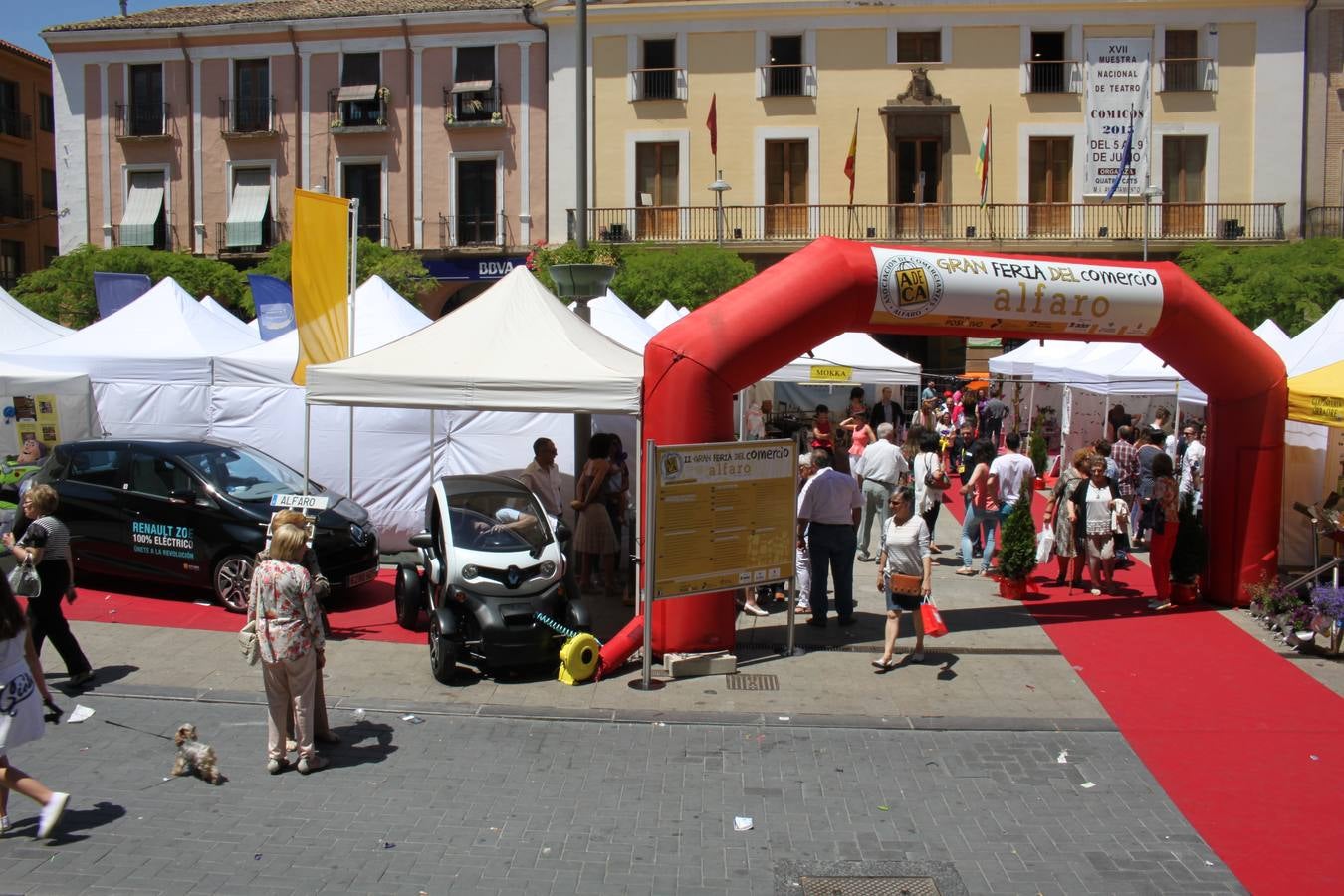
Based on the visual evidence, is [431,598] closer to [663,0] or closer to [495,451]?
[495,451]

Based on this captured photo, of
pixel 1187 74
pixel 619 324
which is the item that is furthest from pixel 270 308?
pixel 1187 74

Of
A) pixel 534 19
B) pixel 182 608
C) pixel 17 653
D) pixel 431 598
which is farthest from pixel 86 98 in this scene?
pixel 17 653

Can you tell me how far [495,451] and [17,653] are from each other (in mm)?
8308

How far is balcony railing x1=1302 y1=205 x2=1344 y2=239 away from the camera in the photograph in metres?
30.7

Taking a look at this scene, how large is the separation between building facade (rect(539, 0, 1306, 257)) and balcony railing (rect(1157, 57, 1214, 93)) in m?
0.05

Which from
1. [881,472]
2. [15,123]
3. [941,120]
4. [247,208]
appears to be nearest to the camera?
[881,472]

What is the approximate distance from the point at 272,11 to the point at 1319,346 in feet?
98.0

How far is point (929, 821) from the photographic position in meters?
6.71

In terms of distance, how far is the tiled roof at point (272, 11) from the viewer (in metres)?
32.6

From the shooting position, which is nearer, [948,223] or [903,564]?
[903,564]

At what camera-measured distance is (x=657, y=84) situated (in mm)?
32344

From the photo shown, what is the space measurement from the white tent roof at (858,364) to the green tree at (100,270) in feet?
52.0

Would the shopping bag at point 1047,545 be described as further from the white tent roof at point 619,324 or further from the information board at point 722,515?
the white tent roof at point 619,324

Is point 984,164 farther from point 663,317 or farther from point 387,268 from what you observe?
point 387,268
